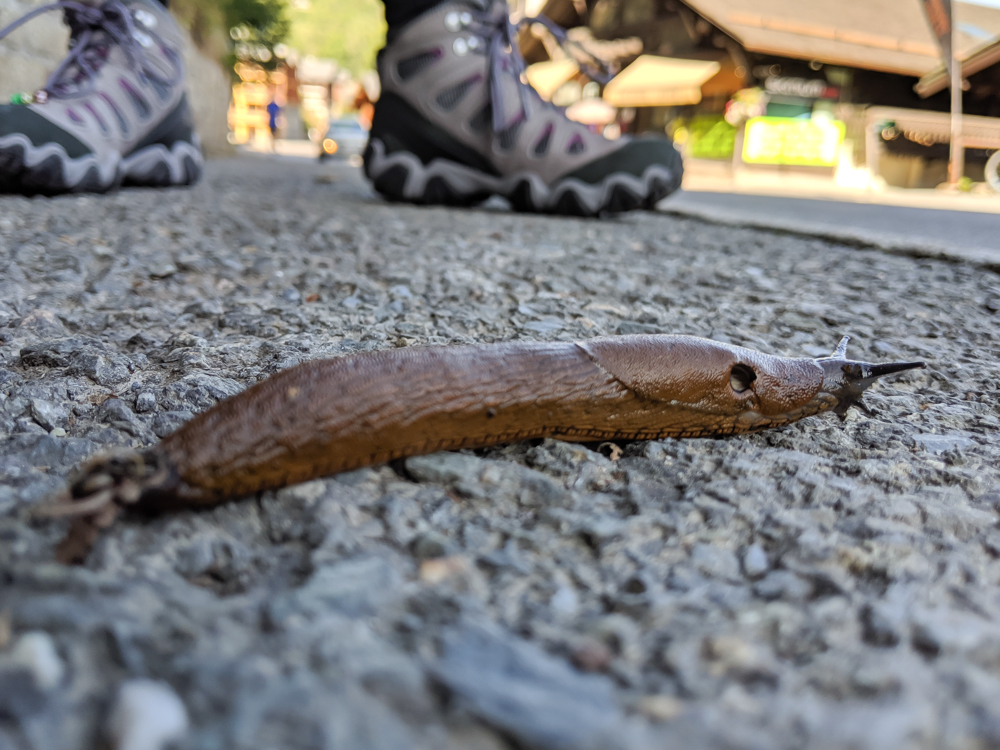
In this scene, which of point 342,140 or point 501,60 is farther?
point 342,140

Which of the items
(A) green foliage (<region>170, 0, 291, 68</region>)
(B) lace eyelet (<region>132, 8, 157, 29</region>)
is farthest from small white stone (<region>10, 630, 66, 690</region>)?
(A) green foliage (<region>170, 0, 291, 68</region>)

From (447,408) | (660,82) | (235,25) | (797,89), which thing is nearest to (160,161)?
(447,408)

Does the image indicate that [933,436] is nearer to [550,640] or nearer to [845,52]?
[550,640]

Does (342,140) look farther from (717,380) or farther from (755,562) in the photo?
(755,562)

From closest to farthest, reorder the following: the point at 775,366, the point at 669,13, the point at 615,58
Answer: the point at 775,366
the point at 669,13
the point at 615,58

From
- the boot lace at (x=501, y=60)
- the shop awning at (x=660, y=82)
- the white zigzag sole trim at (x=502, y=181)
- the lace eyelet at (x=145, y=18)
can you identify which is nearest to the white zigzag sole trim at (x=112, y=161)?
the lace eyelet at (x=145, y=18)

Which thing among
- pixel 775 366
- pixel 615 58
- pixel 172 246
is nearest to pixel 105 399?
pixel 775 366
